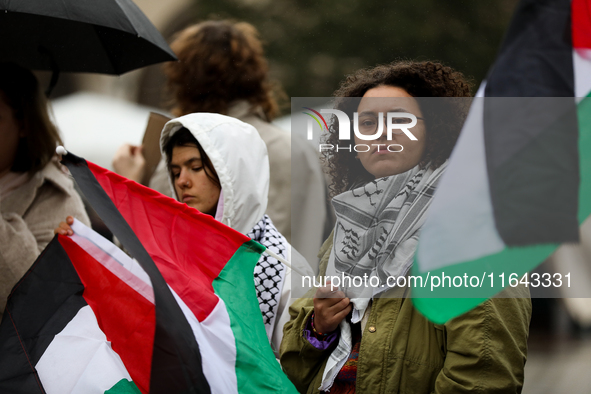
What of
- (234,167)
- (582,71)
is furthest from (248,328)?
(582,71)

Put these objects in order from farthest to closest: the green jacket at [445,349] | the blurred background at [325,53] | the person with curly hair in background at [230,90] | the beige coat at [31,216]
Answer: the blurred background at [325,53] < the person with curly hair in background at [230,90] < the beige coat at [31,216] < the green jacket at [445,349]

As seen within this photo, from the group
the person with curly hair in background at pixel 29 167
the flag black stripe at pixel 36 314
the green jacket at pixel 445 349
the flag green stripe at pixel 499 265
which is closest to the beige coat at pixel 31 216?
the person with curly hair in background at pixel 29 167

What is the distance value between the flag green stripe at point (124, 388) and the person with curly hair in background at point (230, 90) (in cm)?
130

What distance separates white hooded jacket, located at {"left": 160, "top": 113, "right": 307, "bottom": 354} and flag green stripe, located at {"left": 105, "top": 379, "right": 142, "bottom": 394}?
2.00 feet

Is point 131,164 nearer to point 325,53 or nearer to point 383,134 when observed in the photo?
point 383,134

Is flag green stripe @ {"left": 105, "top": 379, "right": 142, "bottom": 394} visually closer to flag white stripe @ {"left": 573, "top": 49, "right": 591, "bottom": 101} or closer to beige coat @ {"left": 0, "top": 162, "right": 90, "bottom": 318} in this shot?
beige coat @ {"left": 0, "top": 162, "right": 90, "bottom": 318}

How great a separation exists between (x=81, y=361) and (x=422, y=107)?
1.38 meters

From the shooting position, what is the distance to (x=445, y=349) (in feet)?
6.01

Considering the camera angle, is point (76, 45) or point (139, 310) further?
point (76, 45)

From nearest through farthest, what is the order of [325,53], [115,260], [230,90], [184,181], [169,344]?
[169,344] < [115,260] < [184,181] < [230,90] < [325,53]

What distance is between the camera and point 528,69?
145 centimetres

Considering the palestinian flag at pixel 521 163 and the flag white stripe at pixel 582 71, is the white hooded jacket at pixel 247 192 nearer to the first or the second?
the palestinian flag at pixel 521 163

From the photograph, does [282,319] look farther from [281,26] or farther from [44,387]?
[281,26]

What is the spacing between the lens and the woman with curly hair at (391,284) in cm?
175
